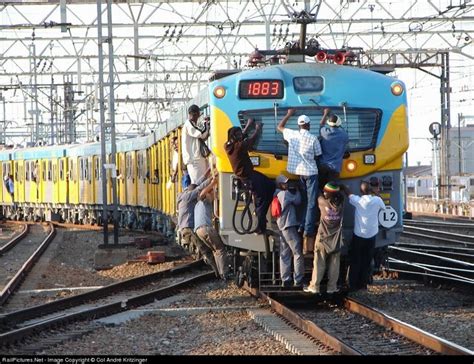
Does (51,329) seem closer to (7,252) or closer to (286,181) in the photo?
(286,181)

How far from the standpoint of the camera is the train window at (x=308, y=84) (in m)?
12.6

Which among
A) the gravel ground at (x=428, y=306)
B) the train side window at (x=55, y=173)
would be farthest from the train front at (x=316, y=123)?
the train side window at (x=55, y=173)

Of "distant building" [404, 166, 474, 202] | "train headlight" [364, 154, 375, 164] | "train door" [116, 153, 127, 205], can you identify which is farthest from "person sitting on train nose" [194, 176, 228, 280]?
"distant building" [404, 166, 474, 202]

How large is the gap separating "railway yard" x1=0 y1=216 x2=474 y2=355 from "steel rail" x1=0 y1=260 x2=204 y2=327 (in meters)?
0.02

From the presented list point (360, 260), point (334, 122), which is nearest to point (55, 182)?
point (360, 260)

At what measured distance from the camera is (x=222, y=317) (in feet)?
39.8

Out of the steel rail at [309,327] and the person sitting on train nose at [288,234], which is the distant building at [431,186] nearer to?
the steel rail at [309,327]

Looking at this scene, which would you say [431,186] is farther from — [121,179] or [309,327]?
[309,327]

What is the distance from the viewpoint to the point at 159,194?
23.0 metres

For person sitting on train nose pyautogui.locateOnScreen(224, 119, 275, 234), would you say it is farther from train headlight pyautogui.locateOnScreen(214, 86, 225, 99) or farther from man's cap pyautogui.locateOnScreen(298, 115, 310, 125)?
man's cap pyautogui.locateOnScreen(298, 115, 310, 125)

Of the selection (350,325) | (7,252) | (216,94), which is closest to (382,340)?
(350,325)

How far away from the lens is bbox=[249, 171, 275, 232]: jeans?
12109 mm

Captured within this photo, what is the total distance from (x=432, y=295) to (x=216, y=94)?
4003mm

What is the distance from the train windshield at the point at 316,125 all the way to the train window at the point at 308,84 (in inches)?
10.7
